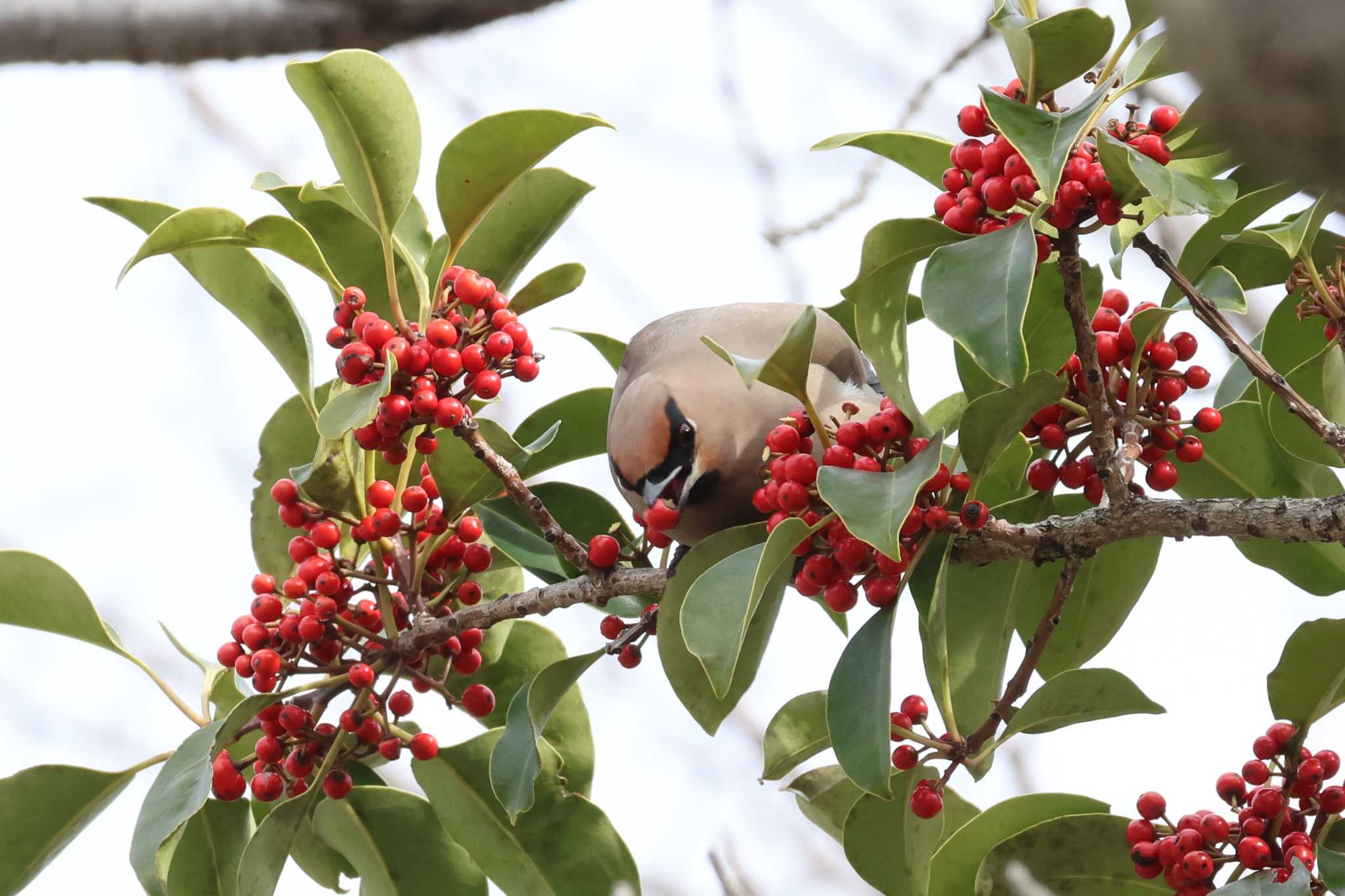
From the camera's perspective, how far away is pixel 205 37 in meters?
2.13

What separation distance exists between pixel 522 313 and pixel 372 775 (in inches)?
28.7

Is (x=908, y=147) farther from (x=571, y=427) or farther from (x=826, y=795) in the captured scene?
(x=826, y=795)

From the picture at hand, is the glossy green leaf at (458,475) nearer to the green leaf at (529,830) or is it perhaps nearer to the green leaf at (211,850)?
the green leaf at (529,830)

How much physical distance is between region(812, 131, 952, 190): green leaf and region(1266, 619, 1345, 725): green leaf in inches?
25.1

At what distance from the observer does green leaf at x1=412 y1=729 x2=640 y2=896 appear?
5.96 ft

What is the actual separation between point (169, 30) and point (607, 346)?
0.87 meters

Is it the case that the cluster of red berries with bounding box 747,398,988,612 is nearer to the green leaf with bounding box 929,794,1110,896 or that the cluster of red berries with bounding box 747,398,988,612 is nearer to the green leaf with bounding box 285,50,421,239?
the green leaf with bounding box 929,794,1110,896

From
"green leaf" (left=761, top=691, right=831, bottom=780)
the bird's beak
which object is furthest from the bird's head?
"green leaf" (left=761, top=691, right=831, bottom=780)

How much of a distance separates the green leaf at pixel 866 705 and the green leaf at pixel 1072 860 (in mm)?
292

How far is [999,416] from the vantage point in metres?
1.30

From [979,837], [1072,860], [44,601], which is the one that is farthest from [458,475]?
[1072,860]

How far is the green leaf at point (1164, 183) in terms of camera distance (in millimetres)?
1192

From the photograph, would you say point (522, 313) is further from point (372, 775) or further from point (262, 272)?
point (372, 775)

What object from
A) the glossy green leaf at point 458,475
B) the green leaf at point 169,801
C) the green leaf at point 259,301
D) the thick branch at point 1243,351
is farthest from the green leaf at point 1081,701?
the green leaf at point 259,301
